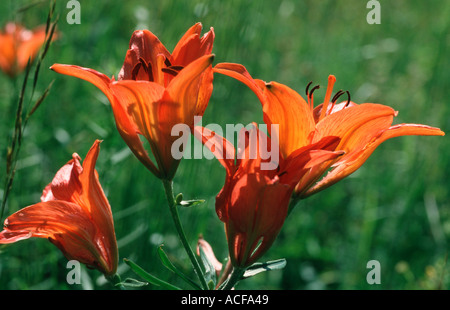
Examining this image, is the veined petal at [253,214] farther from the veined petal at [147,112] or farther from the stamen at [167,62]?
the stamen at [167,62]

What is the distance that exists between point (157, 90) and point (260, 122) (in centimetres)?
179

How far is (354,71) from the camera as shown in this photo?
10.8ft

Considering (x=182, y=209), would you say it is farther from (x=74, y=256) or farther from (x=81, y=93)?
(x=81, y=93)

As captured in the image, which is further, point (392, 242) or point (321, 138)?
point (392, 242)

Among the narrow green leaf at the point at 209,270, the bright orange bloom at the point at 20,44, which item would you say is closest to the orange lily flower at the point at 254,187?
the narrow green leaf at the point at 209,270

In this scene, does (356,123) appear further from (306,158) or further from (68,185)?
(68,185)

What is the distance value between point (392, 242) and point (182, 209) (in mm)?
1074

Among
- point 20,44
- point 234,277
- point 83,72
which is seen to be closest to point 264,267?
point 234,277

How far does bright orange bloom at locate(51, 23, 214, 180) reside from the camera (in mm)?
941

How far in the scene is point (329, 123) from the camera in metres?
1.00

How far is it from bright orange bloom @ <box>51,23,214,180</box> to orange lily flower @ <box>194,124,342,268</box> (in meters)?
0.07

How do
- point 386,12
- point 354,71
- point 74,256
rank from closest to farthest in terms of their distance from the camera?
point 74,256
point 354,71
point 386,12

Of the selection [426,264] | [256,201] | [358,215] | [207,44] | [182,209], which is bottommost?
[426,264]
